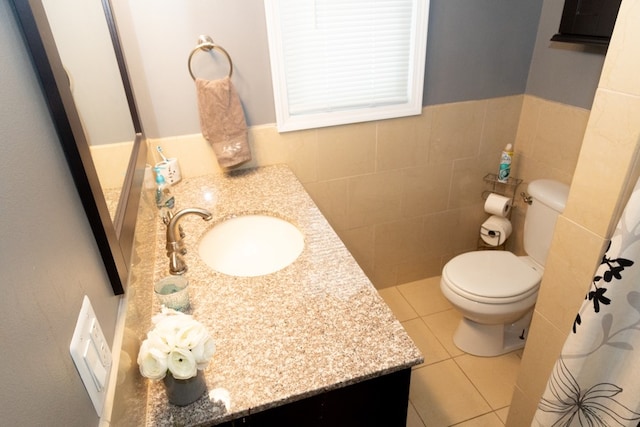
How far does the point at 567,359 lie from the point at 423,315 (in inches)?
47.9

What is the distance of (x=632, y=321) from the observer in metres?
0.96

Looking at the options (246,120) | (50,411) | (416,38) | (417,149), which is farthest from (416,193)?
(50,411)

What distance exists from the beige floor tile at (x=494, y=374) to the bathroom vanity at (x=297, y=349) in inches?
40.5

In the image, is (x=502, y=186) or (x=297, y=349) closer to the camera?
(x=297, y=349)

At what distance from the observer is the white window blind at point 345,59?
1668mm

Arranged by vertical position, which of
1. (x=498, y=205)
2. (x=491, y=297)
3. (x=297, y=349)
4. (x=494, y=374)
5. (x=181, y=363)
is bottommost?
(x=494, y=374)

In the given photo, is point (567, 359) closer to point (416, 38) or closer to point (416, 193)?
point (416, 193)

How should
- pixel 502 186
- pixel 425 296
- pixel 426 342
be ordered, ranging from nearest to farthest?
1. pixel 426 342
2. pixel 502 186
3. pixel 425 296

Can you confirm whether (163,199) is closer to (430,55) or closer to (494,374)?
(430,55)

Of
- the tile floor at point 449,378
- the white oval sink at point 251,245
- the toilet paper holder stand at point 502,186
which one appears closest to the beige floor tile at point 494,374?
the tile floor at point 449,378

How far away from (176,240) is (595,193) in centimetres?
121

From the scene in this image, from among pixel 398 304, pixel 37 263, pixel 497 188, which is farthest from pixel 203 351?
pixel 497 188

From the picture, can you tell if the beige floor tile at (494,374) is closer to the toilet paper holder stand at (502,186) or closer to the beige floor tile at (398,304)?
the beige floor tile at (398,304)

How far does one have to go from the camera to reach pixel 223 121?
1650 millimetres
